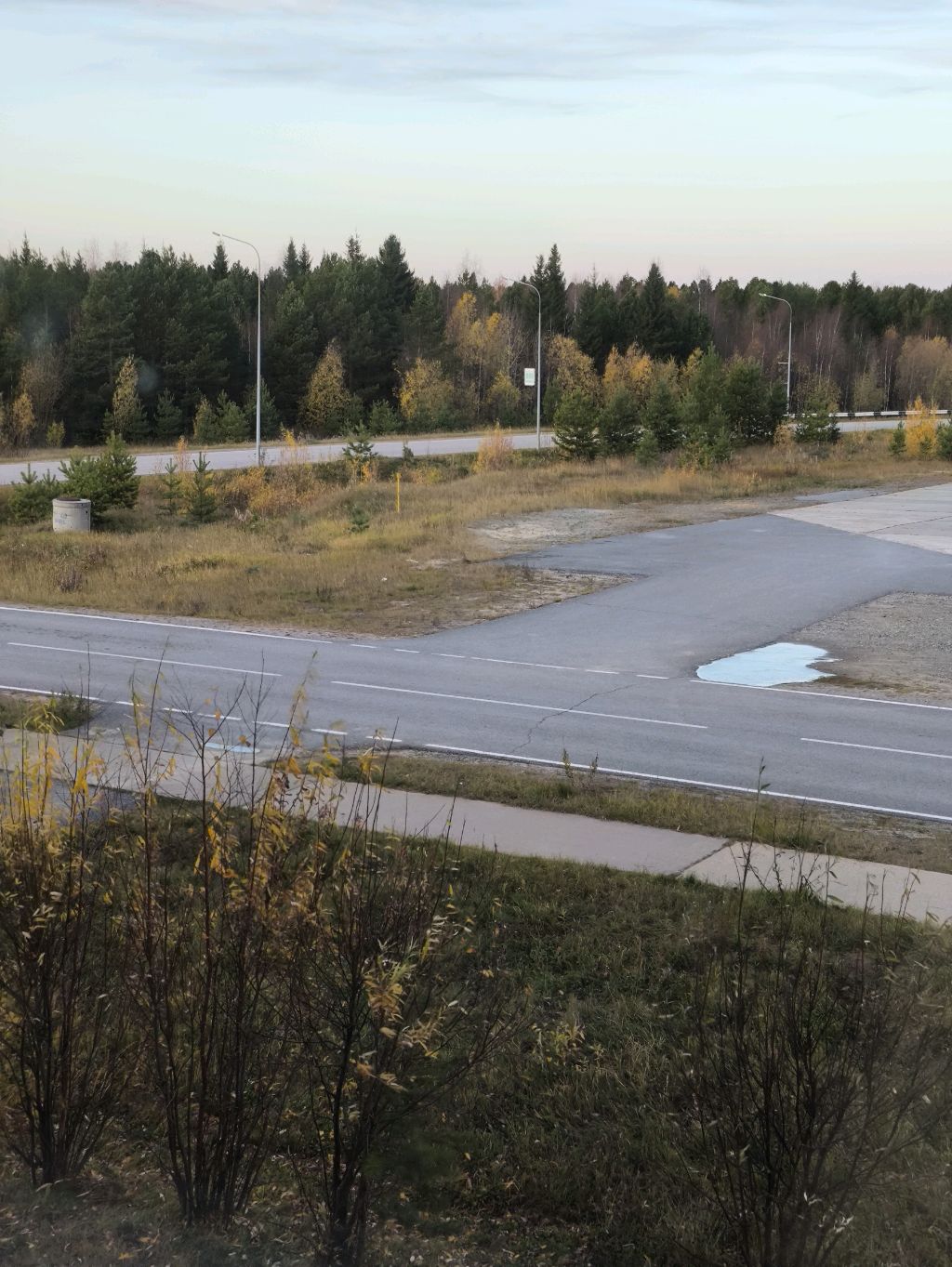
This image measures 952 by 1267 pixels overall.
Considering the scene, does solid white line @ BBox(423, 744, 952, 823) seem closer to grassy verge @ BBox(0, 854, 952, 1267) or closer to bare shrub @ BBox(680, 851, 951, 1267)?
grassy verge @ BBox(0, 854, 952, 1267)

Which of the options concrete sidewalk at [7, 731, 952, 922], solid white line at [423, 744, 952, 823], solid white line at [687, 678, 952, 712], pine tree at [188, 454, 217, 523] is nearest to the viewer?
concrete sidewalk at [7, 731, 952, 922]

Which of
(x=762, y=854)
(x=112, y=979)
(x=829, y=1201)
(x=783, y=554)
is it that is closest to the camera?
(x=829, y=1201)

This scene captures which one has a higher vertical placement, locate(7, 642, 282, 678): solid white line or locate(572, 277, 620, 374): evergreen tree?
locate(572, 277, 620, 374): evergreen tree

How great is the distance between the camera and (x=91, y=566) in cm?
2850

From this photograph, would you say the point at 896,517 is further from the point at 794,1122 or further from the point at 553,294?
the point at 553,294

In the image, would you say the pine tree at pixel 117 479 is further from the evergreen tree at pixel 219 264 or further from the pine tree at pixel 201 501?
the evergreen tree at pixel 219 264

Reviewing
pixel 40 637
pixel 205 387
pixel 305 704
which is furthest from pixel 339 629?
pixel 205 387

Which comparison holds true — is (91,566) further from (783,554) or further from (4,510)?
(783,554)

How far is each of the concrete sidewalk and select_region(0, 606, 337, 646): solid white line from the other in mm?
8905

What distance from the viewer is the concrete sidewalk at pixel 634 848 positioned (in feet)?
30.7

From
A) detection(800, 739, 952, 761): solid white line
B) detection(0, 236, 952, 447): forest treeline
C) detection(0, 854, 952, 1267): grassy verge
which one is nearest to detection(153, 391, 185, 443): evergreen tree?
detection(0, 236, 952, 447): forest treeline

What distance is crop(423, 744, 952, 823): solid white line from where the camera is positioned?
39.1 ft

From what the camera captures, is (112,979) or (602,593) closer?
(112,979)

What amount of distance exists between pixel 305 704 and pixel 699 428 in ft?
135
